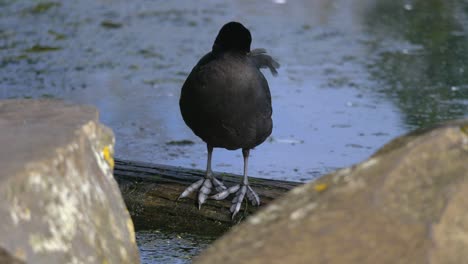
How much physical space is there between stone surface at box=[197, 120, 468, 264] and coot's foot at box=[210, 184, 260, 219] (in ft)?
7.26

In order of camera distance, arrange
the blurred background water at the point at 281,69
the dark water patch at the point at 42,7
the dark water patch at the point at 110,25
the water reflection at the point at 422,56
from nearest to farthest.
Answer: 1. the blurred background water at the point at 281,69
2. the water reflection at the point at 422,56
3. the dark water patch at the point at 110,25
4. the dark water patch at the point at 42,7

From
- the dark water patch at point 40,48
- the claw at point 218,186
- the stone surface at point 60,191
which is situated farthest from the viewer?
the dark water patch at point 40,48

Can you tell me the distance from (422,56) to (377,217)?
264 inches

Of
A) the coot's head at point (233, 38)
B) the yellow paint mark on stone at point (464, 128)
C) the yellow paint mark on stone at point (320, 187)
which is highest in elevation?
the yellow paint mark on stone at point (464, 128)

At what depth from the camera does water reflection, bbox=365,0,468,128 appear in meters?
7.19

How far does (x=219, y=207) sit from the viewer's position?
465cm

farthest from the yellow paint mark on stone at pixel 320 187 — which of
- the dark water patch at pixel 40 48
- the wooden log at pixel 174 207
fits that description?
the dark water patch at pixel 40 48

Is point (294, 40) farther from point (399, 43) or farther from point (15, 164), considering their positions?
point (15, 164)

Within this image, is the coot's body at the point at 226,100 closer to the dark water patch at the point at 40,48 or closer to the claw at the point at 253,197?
the claw at the point at 253,197

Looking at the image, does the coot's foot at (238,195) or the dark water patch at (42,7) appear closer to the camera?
the coot's foot at (238,195)

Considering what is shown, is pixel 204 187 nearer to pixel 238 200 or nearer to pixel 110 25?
pixel 238 200

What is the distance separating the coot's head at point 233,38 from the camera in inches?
177

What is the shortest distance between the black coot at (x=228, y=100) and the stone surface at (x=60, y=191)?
1307 mm

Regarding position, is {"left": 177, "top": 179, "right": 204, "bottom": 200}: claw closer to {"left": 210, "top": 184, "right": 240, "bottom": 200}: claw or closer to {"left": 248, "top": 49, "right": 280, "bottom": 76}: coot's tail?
{"left": 210, "top": 184, "right": 240, "bottom": 200}: claw
